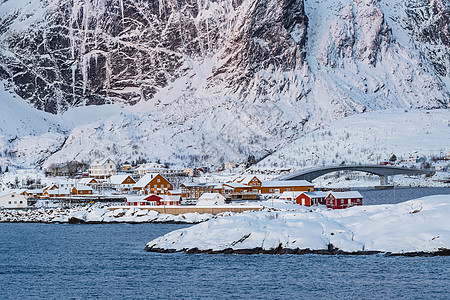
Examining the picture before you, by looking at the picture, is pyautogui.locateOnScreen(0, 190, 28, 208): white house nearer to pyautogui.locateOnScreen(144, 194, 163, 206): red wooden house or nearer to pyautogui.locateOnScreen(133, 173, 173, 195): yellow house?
pyautogui.locateOnScreen(133, 173, 173, 195): yellow house

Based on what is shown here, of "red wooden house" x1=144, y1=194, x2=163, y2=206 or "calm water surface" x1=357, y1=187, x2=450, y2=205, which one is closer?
"red wooden house" x1=144, y1=194, x2=163, y2=206

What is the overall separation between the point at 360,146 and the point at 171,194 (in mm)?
81045

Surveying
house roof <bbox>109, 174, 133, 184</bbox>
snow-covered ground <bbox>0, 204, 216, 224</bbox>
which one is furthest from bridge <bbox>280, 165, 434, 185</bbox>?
snow-covered ground <bbox>0, 204, 216, 224</bbox>

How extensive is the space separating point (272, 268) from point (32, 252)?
23.9 metres

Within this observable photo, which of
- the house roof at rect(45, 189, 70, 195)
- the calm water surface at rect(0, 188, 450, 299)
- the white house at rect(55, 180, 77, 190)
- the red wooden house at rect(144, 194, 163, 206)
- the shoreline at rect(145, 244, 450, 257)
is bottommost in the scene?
the calm water surface at rect(0, 188, 450, 299)

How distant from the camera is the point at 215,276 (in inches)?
1849

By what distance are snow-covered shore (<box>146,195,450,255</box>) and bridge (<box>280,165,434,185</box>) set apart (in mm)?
84421

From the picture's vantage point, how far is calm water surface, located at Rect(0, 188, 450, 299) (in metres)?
42.6

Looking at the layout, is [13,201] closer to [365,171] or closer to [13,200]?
[13,200]

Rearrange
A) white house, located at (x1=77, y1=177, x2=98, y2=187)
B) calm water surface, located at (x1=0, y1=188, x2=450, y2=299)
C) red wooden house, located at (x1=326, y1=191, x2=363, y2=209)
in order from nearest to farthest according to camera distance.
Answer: calm water surface, located at (x1=0, y1=188, x2=450, y2=299) → red wooden house, located at (x1=326, y1=191, x2=363, y2=209) → white house, located at (x1=77, y1=177, x2=98, y2=187)

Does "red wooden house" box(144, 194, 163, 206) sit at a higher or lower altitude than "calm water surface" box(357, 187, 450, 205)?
higher

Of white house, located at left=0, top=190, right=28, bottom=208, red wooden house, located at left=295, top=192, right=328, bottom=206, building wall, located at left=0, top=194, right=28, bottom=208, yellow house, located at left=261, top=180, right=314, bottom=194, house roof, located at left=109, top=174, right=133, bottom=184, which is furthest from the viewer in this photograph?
house roof, located at left=109, top=174, right=133, bottom=184

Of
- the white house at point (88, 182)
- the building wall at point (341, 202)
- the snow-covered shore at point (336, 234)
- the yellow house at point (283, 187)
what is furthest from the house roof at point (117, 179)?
the snow-covered shore at point (336, 234)

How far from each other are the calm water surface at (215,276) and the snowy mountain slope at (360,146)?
11373 centimetres
